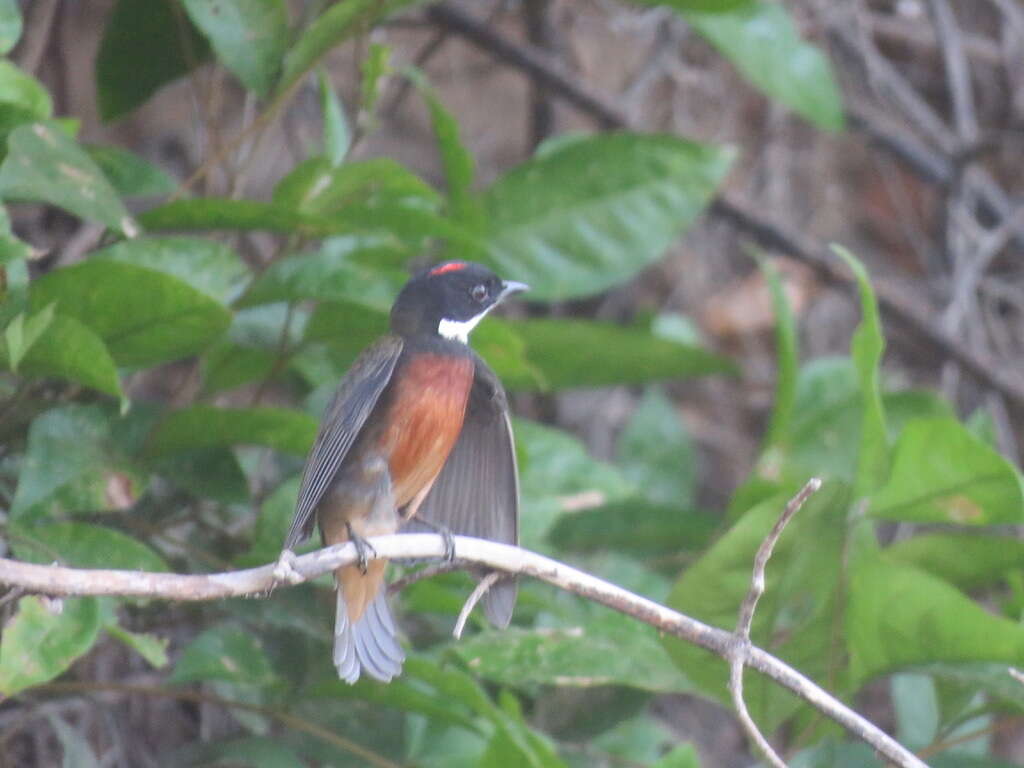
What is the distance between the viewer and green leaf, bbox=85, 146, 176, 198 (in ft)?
10.4

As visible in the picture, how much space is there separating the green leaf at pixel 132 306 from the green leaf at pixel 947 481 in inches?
55.8

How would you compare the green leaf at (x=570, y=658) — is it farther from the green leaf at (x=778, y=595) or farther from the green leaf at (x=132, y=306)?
the green leaf at (x=132, y=306)

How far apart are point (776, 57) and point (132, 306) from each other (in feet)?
7.57

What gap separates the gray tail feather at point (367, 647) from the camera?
269 cm

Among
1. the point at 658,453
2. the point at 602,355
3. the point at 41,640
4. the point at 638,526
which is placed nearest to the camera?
the point at 41,640

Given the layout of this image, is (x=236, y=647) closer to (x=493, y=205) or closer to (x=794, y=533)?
(x=794, y=533)

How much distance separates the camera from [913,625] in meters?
2.82

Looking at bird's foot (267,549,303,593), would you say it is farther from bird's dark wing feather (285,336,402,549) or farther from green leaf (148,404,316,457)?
green leaf (148,404,316,457)

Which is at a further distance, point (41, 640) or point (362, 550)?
point (362, 550)

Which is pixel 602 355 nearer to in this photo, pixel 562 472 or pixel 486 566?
pixel 562 472

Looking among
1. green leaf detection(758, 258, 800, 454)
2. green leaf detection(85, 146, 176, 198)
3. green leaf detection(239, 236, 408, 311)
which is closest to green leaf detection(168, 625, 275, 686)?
green leaf detection(239, 236, 408, 311)

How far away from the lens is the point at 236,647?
291 centimetres

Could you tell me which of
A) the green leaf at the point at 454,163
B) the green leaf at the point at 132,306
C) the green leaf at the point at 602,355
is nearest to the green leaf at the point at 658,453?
the green leaf at the point at 602,355

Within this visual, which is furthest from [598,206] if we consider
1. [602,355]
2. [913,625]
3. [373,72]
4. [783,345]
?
[913,625]
